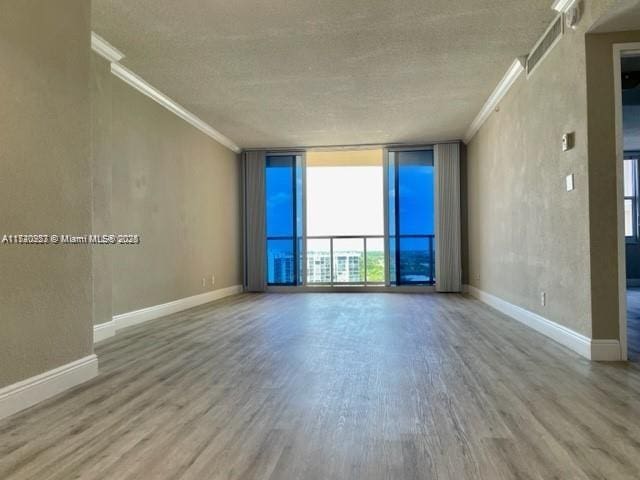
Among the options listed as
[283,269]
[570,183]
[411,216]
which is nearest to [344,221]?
[411,216]

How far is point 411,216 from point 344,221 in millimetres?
1417

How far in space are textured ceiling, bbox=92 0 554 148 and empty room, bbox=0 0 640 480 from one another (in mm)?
29

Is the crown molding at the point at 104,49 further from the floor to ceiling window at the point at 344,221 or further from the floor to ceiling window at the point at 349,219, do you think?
the floor to ceiling window at the point at 344,221

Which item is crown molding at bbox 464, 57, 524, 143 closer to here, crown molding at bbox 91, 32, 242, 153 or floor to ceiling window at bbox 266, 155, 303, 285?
floor to ceiling window at bbox 266, 155, 303, 285

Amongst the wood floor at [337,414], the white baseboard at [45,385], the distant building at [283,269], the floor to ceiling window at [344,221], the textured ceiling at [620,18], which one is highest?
the textured ceiling at [620,18]

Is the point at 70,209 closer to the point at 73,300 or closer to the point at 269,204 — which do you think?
the point at 73,300

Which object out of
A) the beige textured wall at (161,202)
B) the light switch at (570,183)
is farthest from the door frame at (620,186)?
the beige textured wall at (161,202)

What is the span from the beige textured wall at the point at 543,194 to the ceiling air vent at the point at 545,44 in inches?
2.7

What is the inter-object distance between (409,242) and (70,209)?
6192mm

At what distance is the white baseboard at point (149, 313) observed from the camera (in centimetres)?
388

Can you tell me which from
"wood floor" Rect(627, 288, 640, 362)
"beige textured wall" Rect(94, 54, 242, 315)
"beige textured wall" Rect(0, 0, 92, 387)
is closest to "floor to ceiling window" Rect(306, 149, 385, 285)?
"beige textured wall" Rect(94, 54, 242, 315)

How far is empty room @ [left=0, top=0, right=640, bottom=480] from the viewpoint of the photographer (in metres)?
1.80

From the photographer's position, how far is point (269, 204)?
325 inches

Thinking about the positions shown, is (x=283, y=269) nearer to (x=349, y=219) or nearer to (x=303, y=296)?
(x=303, y=296)
